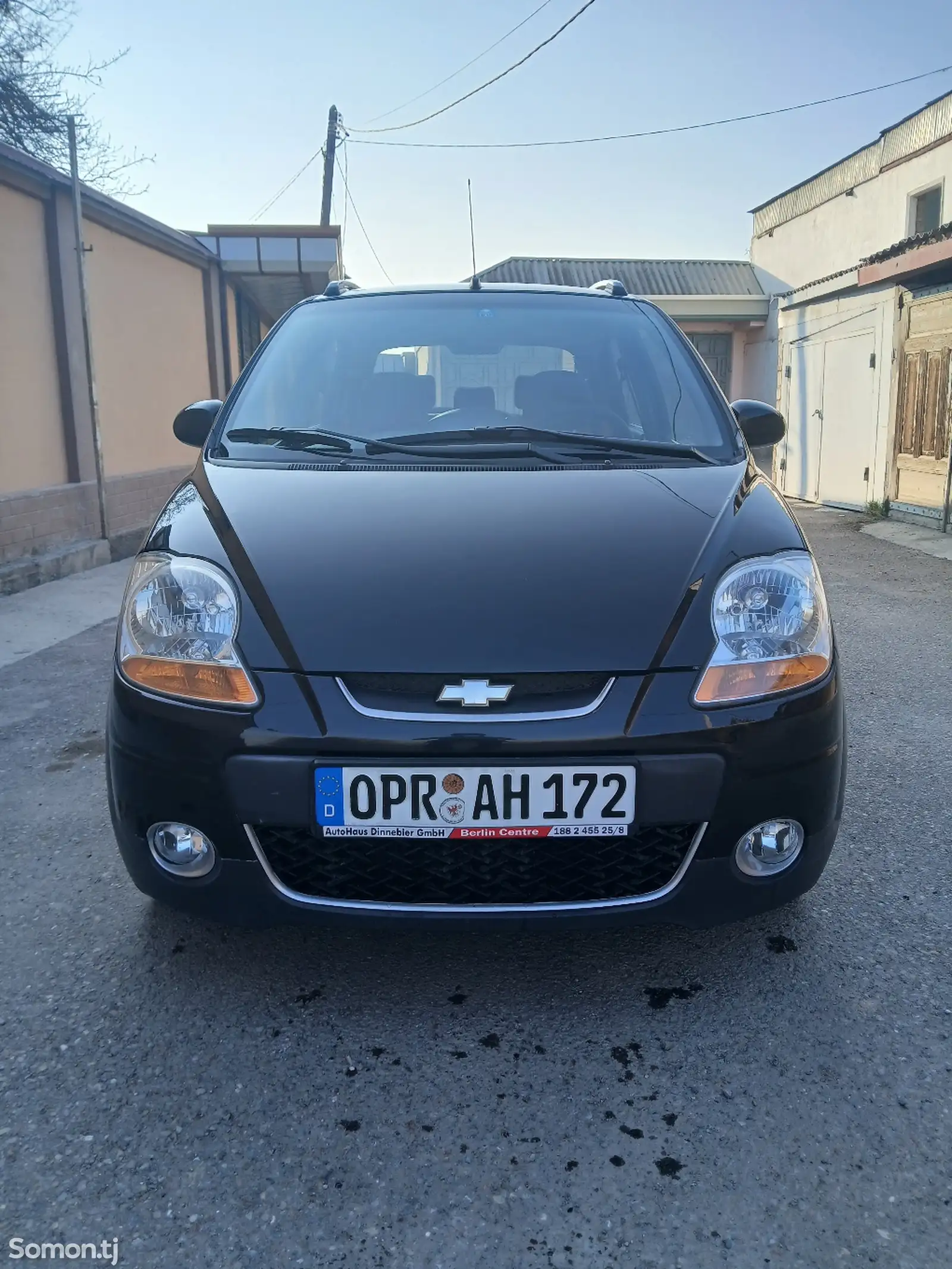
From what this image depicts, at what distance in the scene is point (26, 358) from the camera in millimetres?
7625

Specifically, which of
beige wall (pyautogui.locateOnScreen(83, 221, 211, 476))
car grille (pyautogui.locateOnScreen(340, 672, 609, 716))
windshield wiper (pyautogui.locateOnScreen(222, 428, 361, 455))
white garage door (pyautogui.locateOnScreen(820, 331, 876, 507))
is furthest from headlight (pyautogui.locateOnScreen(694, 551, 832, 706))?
white garage door (pyautogui.locateOnScreen(820, 331, 876, 507))

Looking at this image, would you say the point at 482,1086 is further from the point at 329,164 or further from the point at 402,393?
the point at 329,164

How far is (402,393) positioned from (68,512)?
586 centimetres

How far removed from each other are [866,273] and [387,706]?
435 inches

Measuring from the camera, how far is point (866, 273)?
10969 mm

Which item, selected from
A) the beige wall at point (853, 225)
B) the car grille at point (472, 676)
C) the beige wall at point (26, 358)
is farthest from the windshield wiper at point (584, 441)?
the beige wall at point (853, 225)

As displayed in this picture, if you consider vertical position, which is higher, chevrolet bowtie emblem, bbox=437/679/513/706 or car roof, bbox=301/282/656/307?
car roof, bbox=301/282/656/307

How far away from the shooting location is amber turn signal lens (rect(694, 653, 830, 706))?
1764 mm

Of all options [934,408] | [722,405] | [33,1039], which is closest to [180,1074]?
[33,1039]

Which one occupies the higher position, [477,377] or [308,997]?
[477,377]

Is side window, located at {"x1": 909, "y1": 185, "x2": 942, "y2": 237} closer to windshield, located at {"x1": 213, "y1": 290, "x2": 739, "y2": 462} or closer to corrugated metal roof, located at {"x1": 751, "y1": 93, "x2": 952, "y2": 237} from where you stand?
corrugated metal roof, located at {"x1": 751, "y1": 93, "x2": 952, "y2": 237}

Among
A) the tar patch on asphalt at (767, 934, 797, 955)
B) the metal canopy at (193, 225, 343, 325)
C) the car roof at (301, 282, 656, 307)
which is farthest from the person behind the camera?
the metal canopy at (193, 225, 343, 325)

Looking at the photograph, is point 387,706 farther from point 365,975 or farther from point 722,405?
point 722,405

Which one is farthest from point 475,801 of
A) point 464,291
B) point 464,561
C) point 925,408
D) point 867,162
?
point 867,162
